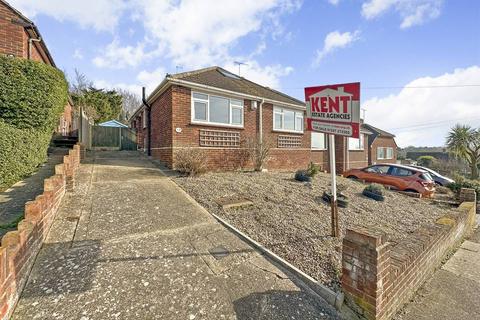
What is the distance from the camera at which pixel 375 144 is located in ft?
83.0

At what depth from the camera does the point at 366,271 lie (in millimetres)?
2494

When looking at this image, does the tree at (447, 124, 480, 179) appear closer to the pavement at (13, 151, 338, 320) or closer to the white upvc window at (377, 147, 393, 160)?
the white upvc window at (377, 147, 393, 160)

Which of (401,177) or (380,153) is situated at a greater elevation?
(380,153)

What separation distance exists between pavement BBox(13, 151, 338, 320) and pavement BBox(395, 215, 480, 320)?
1432 mm

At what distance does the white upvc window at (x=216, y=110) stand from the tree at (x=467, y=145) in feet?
78.4

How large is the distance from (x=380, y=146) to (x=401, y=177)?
61.0 feet

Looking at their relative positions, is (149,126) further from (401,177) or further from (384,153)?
(384,153)

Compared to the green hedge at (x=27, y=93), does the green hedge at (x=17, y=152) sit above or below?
below

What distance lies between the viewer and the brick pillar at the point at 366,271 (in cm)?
244

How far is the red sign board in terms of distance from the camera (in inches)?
138

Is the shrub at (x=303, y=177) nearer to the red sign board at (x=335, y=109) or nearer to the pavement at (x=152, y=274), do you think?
the red sign board at (x=335, y=109)

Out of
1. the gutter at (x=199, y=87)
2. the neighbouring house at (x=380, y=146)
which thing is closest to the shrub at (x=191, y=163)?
the gutter at (x=199, y=87)

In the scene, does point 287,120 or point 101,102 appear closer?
point 287,120

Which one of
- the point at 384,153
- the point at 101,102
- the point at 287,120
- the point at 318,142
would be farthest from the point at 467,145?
the point at 101,102
